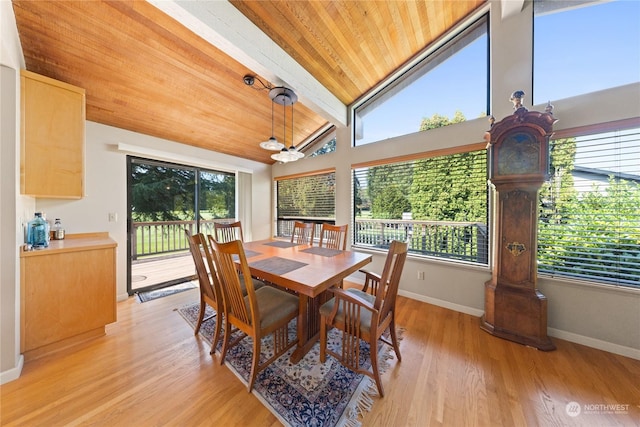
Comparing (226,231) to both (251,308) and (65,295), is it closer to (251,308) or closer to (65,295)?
(65,295)

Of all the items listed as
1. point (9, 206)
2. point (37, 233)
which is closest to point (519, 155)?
point (9, 206)

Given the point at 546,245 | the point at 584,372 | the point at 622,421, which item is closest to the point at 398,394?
the point at 622,421

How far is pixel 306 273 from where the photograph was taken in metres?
1.63

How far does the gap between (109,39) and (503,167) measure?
378 centimetres

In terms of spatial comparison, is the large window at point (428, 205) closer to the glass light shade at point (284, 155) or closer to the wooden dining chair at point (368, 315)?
the glass light shade at point (284, 155)

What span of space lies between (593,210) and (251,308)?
121 inches

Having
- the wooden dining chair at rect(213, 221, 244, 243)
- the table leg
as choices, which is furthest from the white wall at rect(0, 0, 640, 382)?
the table leg

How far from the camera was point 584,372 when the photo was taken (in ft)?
5.34

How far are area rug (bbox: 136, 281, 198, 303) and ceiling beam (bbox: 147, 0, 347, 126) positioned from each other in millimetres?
3078

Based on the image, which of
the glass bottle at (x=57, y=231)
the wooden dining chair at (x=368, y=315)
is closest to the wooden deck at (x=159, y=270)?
the glass bottle at (x=57, y=231)

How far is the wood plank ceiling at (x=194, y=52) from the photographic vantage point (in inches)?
69.5

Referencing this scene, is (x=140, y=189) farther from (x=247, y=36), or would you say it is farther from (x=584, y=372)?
(x=584, y=372)

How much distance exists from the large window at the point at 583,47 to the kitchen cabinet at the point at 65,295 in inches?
180

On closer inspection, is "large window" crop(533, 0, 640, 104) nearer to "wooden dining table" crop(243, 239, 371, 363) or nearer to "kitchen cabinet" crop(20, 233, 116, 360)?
"wooden dining table" crop(243, 239, 371, 363)
